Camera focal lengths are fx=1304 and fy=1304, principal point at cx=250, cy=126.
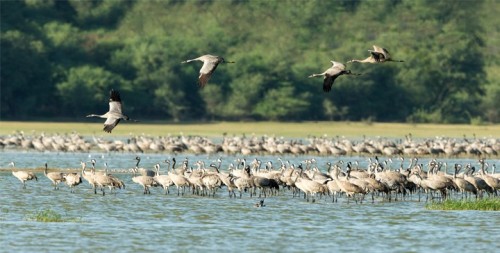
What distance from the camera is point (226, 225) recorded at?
26.5m

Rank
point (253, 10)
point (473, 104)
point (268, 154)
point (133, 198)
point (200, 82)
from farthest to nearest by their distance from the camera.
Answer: point (253, 10)
point (473, 104)
point (268, 154)
point (133, 198)
point (200, 82)

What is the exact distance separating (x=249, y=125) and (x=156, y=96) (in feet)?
25.7

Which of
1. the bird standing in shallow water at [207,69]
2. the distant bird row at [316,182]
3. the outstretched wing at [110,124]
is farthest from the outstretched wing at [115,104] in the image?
the distant bird row at [316,182]

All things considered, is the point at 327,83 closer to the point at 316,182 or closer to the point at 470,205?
the point at 470,205

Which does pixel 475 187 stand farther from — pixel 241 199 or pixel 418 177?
pixel 241 199

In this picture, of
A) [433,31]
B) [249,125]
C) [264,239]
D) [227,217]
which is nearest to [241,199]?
[227,217]

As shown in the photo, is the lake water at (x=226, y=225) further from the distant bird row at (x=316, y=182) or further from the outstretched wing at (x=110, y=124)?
the outstretched wing at (x=110, y=124)

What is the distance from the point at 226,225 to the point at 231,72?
6986 centimetres

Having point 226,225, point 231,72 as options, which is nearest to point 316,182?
point 226,225

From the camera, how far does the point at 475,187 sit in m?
33.1

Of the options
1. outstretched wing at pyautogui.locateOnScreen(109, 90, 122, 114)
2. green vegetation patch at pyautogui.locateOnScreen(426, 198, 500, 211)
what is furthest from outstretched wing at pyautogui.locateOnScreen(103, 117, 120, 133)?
green vegetation patch at pyautogui.locateOnScreen(426, 198, 500, 211)

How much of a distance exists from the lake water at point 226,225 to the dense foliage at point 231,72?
51.9 m

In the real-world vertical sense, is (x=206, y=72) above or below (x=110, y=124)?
above

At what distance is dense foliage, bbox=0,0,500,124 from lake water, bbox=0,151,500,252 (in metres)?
51.9
